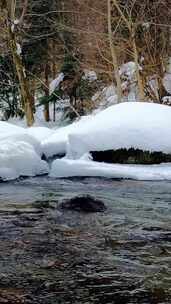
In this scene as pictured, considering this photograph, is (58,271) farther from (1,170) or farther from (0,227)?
(1,170)

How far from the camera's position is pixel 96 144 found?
11602mm

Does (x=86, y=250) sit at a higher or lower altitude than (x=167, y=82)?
lower

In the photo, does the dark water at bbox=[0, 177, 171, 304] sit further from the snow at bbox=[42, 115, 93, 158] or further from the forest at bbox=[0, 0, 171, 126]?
the forest at bbox=[0, 0, 171, 126]

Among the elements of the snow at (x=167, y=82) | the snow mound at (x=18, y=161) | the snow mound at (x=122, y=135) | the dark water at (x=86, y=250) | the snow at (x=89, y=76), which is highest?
the snow at (x=89, y=76)

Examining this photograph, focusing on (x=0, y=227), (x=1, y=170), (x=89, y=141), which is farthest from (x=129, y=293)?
(x=89, y=141)

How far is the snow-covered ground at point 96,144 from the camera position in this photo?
10859 millimetres

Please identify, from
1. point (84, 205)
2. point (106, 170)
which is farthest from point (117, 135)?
point (84, 205)

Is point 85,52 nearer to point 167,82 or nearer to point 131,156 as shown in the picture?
point 167,82

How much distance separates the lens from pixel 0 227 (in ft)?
21.0

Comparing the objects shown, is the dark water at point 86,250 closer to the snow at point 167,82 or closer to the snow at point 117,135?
the snow at point 117,135

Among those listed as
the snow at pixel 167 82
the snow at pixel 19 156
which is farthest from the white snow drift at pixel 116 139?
the snow at pixel 167 82

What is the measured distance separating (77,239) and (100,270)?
1.06m

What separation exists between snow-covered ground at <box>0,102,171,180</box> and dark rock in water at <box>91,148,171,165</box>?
0.35 ft

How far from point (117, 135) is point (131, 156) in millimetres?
551
